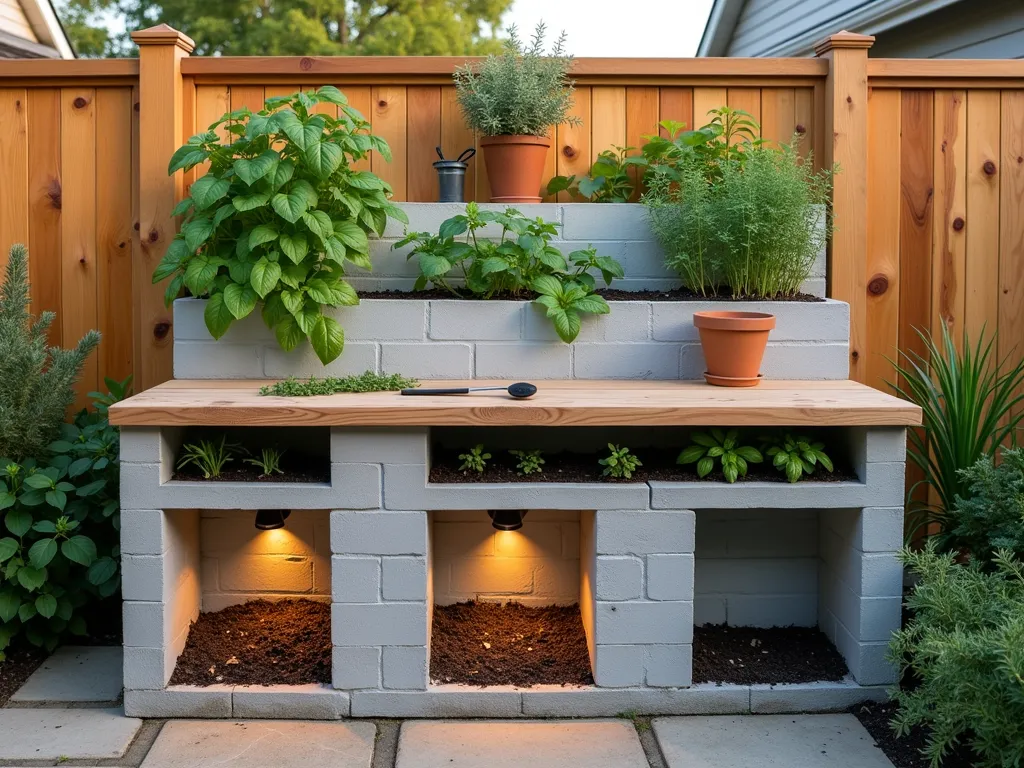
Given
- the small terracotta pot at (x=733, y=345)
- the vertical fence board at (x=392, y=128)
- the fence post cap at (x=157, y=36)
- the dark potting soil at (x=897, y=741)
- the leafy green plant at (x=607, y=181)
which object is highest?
the fence post cap at (x=157, y=36)

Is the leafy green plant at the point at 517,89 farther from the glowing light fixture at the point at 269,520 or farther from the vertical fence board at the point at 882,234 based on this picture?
the glowing light fixture at the point at 269,520

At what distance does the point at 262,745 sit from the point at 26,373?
1308 millimetres

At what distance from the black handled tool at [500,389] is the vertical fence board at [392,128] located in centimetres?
86

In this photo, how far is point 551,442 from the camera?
3.11 meters

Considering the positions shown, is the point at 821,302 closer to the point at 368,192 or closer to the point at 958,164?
the point at 958,164

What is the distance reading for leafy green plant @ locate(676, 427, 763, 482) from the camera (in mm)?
2617

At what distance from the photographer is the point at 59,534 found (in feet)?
9.59

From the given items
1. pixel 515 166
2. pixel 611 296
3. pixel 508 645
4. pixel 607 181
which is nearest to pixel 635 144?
pixel 607 181

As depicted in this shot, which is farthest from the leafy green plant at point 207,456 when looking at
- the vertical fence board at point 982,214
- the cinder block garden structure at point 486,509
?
the vertical fence board at point 982,214

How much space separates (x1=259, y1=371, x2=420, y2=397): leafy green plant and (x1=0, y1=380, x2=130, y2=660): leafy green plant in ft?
1.98

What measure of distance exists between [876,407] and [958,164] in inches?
47.4

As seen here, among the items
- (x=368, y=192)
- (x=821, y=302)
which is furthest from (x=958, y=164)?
(x=368, y=192)

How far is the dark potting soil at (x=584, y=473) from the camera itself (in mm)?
2662

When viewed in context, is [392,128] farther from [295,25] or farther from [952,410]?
[295,25]
